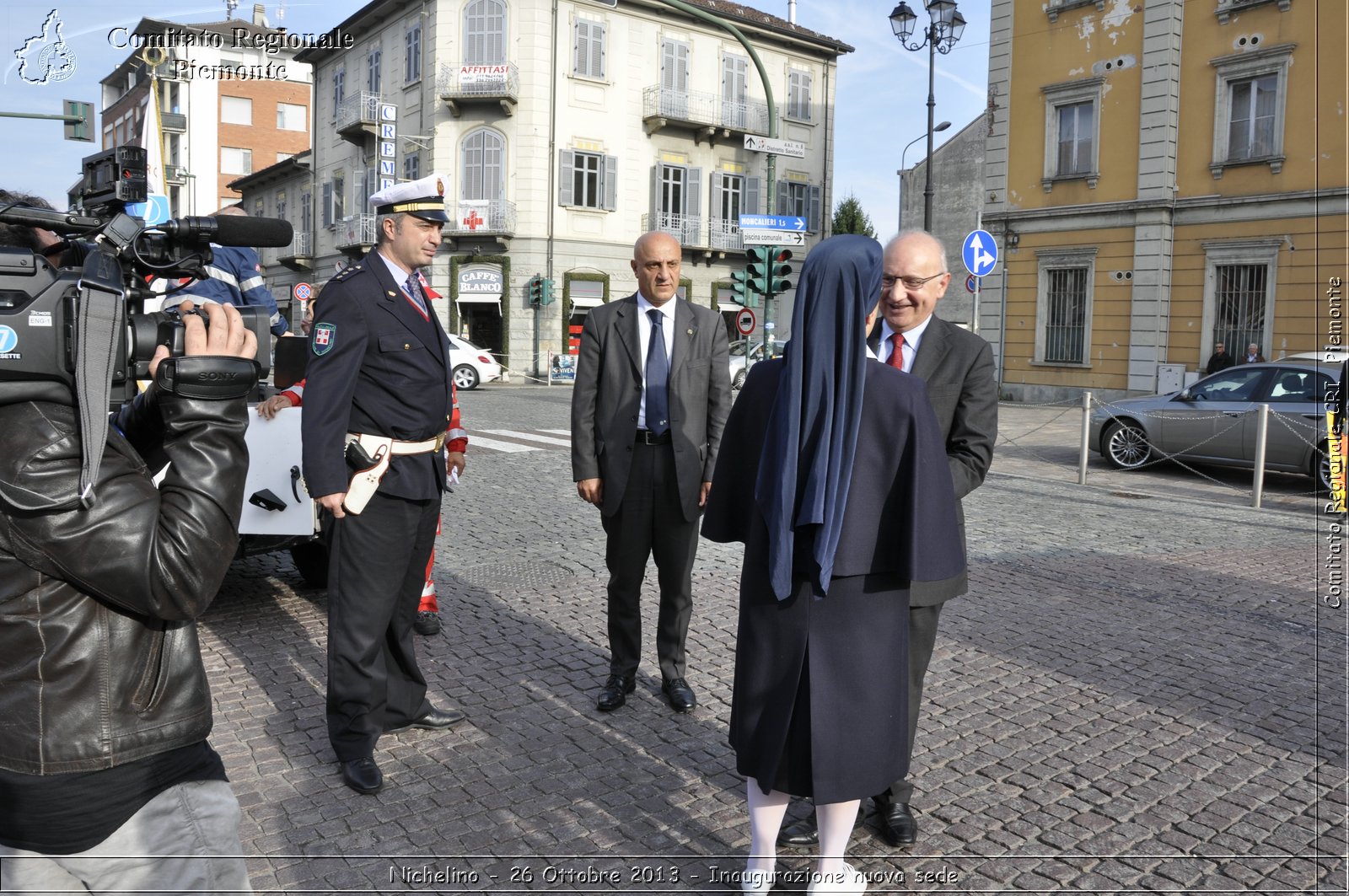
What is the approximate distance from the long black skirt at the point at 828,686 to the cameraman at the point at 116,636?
1.40 m

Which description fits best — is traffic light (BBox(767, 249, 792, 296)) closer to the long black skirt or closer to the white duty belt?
the white duty belt

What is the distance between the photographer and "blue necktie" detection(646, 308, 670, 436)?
4512mm

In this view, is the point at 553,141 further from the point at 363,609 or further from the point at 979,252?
the point at 363,609

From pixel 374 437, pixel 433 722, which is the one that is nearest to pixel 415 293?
pixel 374 437

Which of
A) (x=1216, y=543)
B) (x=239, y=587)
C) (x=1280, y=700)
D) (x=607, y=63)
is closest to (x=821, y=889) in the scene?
→ (x=1280, y=700)

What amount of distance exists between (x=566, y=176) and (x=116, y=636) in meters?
34.0

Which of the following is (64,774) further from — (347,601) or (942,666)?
(942,666)

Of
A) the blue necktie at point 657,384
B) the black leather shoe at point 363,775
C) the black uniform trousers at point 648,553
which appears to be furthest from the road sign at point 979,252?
the black leather shoe at point 363,775

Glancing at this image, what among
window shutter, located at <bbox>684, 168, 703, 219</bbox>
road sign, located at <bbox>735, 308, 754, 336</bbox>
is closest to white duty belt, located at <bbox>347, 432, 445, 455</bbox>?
road sign, located at <bbox>735, 308, 754, 336</bbox>

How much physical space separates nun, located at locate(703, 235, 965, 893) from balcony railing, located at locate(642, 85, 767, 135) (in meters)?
34.2

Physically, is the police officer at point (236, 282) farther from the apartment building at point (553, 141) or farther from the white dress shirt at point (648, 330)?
the apartment building at point (553, 141)

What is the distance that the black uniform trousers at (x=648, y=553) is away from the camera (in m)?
4.51

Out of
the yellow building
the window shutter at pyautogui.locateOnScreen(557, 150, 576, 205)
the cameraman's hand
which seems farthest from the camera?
the window shutter at pyautogui.locateOnScreen(557, 150, 576, 205)

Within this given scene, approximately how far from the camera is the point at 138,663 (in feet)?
5.63
